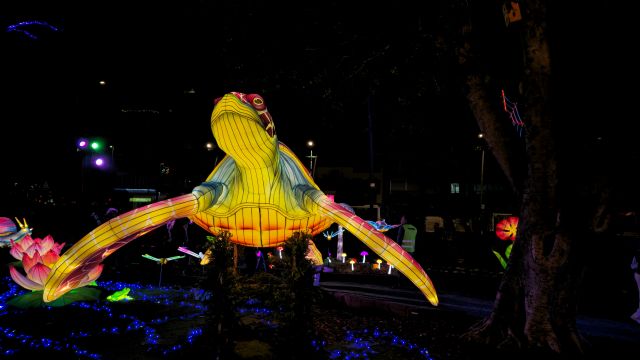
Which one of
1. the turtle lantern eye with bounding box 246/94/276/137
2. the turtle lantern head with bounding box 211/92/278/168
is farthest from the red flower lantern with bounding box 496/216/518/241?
the turtle lantern eye with bounding box 246/94/276/137

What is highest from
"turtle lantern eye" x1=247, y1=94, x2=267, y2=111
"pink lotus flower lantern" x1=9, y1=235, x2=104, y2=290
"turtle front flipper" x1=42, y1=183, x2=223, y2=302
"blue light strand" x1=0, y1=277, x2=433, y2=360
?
"turtle lantern eye" x1=247, y1=94, x2=267, y2=111

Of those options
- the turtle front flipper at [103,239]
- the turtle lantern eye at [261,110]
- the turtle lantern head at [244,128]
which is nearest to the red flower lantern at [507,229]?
the turtle lantern head at [244,128]

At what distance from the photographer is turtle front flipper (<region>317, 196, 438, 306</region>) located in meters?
6.25

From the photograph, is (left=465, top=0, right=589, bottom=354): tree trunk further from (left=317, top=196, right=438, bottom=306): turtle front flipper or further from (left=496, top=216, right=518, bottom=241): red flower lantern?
(left=496, top=216, right=518, bottom=241): red flower lantern

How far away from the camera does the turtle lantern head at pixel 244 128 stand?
5887mm

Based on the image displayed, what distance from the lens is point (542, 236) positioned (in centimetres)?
631

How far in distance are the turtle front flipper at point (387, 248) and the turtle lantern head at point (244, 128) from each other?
1.03 meters

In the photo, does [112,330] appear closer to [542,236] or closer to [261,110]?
[261,110]

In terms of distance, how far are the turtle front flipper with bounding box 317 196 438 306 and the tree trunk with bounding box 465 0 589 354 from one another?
3.99 feet

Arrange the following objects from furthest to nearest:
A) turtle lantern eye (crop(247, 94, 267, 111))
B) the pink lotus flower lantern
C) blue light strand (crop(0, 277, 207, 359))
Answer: the pink lotus flower lantern, turtle lantern eye (crop(247, 94, 267, 111)), blue light strand (crop(0, 277, 207, 359))

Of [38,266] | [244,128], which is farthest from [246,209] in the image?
[38,266]

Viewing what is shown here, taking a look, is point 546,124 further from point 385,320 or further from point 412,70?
point 385,320

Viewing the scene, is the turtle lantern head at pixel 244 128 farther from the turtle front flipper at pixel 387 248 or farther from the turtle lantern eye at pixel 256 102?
the turtle front flipper at pixel 387 248

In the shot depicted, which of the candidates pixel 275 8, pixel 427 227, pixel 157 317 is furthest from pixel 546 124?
pixel 427 227
